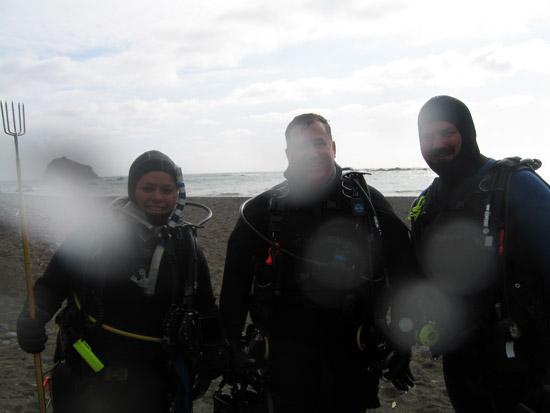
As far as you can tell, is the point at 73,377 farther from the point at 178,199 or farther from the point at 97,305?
the point at 178,199

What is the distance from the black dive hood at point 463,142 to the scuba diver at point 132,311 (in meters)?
1.89

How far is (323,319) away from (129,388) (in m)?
1.30

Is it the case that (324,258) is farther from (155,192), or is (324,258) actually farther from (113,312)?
(113,312)

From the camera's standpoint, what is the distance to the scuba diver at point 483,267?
3.08 meters

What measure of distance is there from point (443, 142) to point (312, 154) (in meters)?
0.99

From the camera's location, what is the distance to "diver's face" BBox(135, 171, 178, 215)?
3.36 m

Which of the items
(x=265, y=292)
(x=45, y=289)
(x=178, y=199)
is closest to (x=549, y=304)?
(x=265, y=292)

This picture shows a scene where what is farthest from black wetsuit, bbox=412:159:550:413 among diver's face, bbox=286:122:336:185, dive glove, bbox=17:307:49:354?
dive glove, bbox=17:307:49:354

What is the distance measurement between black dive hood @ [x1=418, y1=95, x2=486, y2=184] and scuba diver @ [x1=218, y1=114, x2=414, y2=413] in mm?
528

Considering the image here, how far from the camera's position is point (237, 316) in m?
3.55

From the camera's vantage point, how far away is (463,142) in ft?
12.2

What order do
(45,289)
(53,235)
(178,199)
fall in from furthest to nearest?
1. (53,235)
2. (178,199)
3. (45,289)

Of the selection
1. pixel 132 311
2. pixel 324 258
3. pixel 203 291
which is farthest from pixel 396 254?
pixel 132 311

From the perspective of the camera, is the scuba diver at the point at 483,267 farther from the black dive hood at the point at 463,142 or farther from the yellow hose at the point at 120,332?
the yellow hose at the point at 120,332
